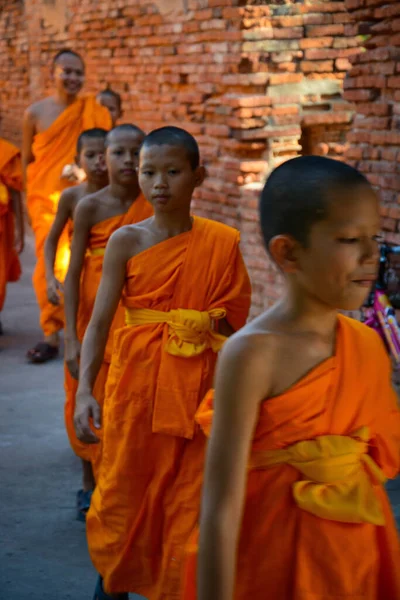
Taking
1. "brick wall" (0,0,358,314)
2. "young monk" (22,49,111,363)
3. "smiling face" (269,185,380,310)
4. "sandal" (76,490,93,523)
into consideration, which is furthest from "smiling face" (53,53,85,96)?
"smiling face" (269,185,380,310)

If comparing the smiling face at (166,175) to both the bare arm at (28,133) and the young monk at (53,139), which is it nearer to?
the young monk at (53,139)

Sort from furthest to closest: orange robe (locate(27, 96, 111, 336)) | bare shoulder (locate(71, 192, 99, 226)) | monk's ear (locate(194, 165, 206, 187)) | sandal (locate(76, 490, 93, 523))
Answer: orange robe (locate(27, 96, 111, 336)), sandal (locate(76, 490, 93, 523)), bare shoulder (locate(71, 192, 99, 226)), monk's ear (locate(194, 165, 206, 187))

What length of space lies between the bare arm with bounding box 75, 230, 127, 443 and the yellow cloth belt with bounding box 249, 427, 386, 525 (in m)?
1.46

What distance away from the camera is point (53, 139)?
8242mm

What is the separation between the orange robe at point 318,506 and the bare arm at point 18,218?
6.17 metres

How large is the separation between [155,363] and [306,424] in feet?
5.22

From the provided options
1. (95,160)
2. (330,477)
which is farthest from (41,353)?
(330,477)

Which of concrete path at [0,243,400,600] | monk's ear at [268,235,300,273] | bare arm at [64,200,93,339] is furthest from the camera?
bare arm at [64,200,93,339]

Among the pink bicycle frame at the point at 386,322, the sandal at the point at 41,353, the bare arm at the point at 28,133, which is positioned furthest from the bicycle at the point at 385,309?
the bare arm at the point at 28,133

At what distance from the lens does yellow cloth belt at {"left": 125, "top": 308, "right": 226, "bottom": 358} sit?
3631 mm

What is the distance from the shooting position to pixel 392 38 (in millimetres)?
5523

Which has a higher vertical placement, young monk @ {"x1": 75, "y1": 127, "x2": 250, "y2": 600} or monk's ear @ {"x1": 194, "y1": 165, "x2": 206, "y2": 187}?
monk's ear @ {"x1": 194, "y1": 165, "x2": 206, "y2": 187}

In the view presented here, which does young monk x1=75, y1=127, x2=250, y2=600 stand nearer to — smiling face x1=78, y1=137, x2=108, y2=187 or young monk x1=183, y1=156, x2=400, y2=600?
young monk x1=183, y1=156, x2=400, y2=600

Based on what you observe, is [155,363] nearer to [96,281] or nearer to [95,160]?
[96,281]
